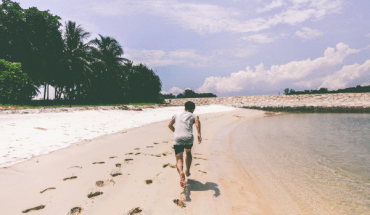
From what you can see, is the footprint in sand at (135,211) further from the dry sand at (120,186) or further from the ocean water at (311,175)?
the ocean water at (311,175)

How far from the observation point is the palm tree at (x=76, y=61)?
2893cm

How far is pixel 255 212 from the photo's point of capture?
10.7 feet

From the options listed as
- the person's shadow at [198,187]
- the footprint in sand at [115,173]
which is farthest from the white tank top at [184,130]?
the footprint in sand at [115,173]

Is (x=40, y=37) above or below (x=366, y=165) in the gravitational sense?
above

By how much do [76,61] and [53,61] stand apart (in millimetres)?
3078

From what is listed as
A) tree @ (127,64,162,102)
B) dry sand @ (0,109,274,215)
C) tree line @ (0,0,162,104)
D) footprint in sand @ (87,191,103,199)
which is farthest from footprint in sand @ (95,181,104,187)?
tree @ (127,64,162,102)

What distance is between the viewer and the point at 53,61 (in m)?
26.9

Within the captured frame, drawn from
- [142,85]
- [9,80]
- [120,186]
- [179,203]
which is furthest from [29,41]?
[179,203]

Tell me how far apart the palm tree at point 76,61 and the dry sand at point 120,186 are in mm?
26714

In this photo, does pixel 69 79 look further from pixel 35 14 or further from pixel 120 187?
pixel 120 187

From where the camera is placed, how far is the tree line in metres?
25.1

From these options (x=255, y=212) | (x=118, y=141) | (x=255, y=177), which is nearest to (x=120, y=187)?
(x=255, y=212)

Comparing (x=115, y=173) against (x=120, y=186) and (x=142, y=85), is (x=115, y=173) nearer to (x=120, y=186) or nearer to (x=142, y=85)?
(x=120, y=186)

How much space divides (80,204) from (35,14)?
33.8m
